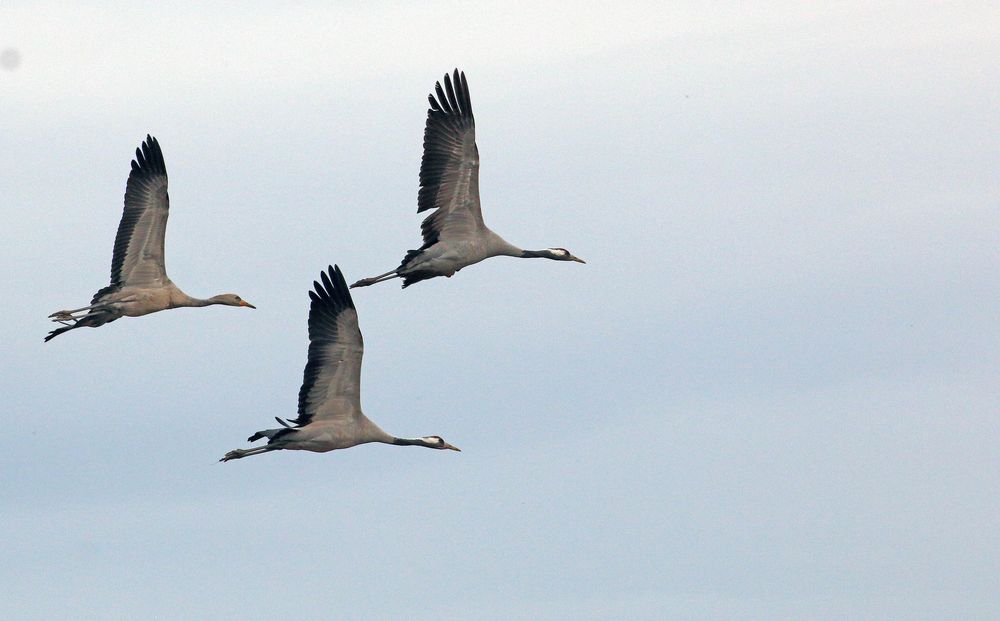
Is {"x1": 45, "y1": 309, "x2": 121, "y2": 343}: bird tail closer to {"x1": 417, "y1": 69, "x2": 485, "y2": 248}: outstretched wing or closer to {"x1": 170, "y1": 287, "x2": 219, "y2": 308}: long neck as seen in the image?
{"x1": 170, "y1": 287, "x2": 219, "y2": 308}: long neck

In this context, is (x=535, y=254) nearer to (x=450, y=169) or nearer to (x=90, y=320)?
(x=450, y=169)

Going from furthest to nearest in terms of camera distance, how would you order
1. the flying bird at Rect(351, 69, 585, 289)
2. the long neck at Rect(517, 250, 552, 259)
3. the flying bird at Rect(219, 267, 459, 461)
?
the long neck at Rect(517, 250, 552, 259) → the flying bird at Rect(351, 69, 585, 289) → the flying bird at Rect(219, 267, 459, 461)

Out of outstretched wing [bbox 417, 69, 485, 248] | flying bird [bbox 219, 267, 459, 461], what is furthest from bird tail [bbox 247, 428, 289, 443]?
outstretched wing [bbox 417, 69, 485, 248]

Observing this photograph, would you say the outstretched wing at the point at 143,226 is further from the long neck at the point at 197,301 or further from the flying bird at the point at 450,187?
the flying bird at the point at 450,187

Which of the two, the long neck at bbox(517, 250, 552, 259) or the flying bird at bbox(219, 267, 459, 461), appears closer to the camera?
the flying bird at bbox(219, 267, 459, 461)

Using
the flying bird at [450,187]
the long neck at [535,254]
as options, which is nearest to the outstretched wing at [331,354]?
the flying bird at [450,187]

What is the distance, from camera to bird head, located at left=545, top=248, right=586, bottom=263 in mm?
49156

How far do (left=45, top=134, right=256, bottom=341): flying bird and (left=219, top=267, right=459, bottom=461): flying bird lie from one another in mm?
5218

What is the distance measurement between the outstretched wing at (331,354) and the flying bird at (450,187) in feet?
15.1

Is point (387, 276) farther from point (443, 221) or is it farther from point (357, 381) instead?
point (357, 381)

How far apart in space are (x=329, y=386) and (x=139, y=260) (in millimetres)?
6777

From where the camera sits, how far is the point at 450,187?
45969 mm

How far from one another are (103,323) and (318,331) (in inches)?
272

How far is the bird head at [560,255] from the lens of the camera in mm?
49156
